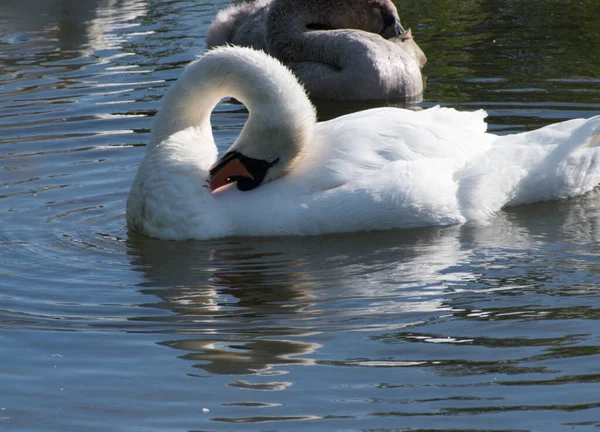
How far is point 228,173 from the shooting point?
7.02 metres

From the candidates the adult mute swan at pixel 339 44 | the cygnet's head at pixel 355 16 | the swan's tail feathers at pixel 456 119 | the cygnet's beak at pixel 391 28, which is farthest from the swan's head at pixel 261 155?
the cygnet's beak at pixel 391 28

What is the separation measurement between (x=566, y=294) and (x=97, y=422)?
8.31 ft

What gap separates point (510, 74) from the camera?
11891 millimetres

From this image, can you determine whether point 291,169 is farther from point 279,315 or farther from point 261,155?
point 279,315

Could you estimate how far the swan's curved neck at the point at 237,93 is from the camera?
22.6 ft

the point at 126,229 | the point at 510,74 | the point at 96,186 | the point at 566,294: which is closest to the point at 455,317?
the point at 566,294

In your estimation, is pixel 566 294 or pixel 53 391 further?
pixel 566 294

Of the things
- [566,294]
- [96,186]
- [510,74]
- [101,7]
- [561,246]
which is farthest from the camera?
[101,7]

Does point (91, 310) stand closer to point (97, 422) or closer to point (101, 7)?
point (97, 422)

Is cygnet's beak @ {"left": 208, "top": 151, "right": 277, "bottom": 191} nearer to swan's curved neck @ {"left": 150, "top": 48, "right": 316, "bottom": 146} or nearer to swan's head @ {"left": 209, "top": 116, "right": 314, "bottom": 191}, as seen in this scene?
swan's head @ {"left": 209, "top": 116, "right": 314, "bottom": 191}

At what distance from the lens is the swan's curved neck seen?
6.89m

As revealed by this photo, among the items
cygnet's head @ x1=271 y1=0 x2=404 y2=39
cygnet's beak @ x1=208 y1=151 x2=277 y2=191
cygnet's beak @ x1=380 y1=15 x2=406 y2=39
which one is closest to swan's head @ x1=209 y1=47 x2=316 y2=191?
cygnet's beak @ x1=208 y1=151 x2=277 y2=191

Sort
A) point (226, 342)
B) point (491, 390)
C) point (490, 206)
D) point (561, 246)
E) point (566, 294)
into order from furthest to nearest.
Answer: point (490, 206) < point (561, 246) < point (566, 294) < point (226, 342) < point (491, 390)

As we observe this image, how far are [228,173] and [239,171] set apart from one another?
7 centimetres
